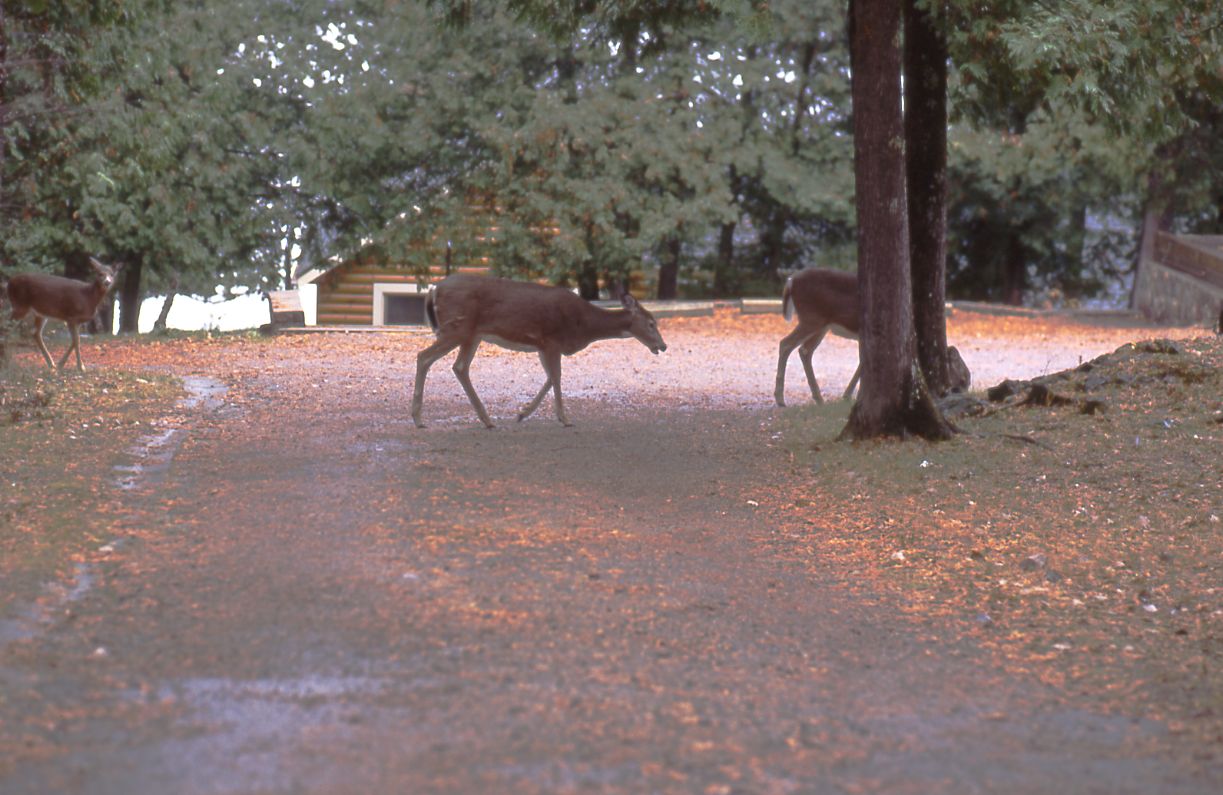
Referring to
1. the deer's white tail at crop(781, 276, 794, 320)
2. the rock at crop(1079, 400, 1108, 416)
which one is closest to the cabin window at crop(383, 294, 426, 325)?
the deer's white tail at crop(781, 276, 794, 320)

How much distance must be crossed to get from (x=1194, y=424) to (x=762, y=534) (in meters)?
4.70

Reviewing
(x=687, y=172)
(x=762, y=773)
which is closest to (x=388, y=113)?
(x=687, y=172)

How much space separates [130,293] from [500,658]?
87.5 feet

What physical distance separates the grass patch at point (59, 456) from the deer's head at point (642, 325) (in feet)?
14.6

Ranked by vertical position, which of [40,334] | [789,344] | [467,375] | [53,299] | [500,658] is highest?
[53,299]

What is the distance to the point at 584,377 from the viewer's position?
19.6m

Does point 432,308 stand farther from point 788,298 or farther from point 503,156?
point 503,156

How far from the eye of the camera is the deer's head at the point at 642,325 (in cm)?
1538

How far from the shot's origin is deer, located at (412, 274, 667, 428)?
14023 millimetres

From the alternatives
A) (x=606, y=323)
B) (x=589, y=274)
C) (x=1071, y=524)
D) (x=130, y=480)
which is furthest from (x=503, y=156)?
(x=1071, y=524)

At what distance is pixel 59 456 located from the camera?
12.2m

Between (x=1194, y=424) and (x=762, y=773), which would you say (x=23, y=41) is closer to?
(x=1194, y=424)

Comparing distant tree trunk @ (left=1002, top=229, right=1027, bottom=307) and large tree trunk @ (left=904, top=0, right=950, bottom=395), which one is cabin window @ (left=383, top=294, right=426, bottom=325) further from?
large tree trunk @ (left=904, top=0, right=950, bottom=395)

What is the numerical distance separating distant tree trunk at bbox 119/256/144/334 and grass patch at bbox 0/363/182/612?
11909 millimetres
